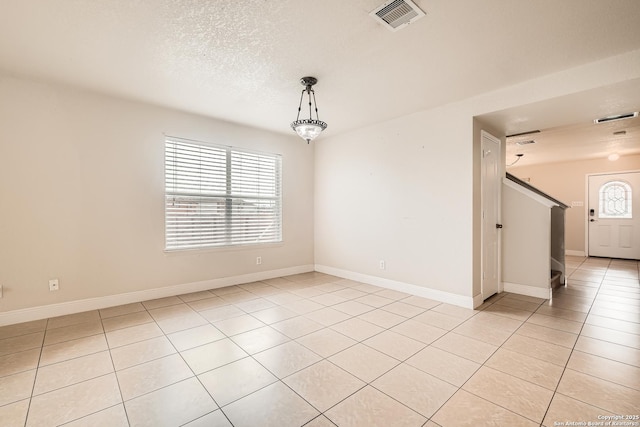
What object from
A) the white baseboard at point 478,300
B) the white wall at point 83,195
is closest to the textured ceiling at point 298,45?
the white wall at point 83,195

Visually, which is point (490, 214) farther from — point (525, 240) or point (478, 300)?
point (478, 300)

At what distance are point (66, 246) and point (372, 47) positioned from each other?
157 inches

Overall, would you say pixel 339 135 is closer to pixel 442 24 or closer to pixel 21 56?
pixel 442 24

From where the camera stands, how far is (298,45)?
2436mm

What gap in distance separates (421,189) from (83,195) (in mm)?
4348

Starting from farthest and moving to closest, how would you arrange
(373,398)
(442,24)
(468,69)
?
(468,69)
(442,24)
(373,398)

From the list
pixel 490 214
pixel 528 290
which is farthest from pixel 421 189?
pixel 528 290

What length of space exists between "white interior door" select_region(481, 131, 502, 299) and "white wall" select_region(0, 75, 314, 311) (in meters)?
3.96

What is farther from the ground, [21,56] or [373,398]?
[21,56]

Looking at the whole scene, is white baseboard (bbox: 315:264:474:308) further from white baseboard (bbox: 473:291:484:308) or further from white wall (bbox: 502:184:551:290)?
white wall (bbox: 502:184:551:290)

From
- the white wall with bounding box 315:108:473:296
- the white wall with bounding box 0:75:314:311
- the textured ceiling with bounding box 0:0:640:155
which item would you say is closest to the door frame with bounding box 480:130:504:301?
the white wall with bounding box 315:108:473:296

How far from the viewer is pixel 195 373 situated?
212 cm

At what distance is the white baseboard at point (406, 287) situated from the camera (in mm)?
3623

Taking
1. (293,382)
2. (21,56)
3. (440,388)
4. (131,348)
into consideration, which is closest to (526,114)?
(440,388)
